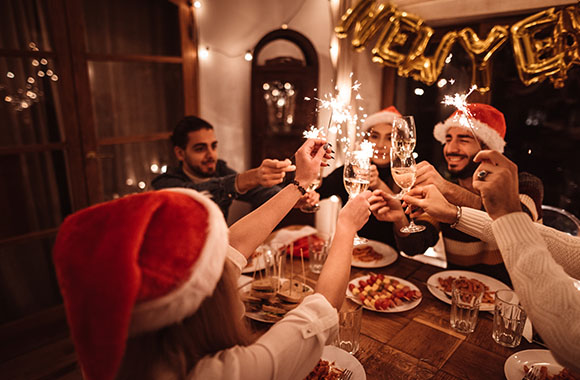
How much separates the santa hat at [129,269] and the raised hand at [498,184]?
66 cm

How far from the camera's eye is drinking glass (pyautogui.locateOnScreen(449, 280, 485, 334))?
113cm

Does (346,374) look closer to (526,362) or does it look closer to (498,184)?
(526,362)

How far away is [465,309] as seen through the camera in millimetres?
1153

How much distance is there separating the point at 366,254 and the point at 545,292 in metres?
0.92

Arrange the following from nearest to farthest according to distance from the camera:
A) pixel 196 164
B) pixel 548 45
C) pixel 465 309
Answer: pixel 465 309 → pixel 548 45 → pixel 196 164

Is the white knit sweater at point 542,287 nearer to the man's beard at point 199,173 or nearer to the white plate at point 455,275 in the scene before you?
the white plate at point 455,275

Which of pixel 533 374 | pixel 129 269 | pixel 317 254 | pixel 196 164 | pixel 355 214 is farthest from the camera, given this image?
pixel 196 164

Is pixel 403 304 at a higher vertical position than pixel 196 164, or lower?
lower

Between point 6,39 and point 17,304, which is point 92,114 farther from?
point 17,304

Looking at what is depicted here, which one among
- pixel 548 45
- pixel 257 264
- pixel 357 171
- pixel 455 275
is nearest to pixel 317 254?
pixel 257 264

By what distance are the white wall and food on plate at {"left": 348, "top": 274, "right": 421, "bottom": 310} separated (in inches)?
77.7

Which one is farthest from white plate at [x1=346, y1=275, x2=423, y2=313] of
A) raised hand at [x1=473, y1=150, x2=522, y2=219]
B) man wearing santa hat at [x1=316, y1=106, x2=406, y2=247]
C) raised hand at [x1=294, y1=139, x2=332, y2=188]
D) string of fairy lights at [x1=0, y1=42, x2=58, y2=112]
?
string of fairy lights at [x1=0, y1=42, x2=58, y2=112]

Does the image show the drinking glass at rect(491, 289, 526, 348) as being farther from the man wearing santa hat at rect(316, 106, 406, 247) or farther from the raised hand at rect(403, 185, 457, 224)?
the man wearing santa hat at rect(316, 106, 406, 247)

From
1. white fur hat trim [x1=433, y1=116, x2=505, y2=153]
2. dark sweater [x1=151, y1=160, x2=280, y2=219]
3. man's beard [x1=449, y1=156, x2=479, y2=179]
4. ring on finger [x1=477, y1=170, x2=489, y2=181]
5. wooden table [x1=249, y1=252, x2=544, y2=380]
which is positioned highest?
white fur hat trim [x1=433, y1=116, x2=505, y2=153]
